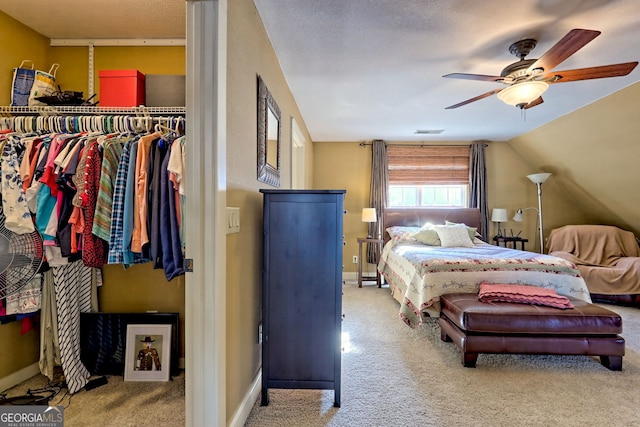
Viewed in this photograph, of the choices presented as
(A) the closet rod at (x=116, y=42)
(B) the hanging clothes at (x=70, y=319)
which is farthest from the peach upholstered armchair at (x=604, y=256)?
(B) the hanging clothes at (x=70, y=319)

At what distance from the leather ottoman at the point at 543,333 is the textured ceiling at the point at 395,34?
6.47ft

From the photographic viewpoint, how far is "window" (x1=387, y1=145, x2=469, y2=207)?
5254mm

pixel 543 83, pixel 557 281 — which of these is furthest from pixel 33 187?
pixel 557 281

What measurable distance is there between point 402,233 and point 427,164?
5.01 feet

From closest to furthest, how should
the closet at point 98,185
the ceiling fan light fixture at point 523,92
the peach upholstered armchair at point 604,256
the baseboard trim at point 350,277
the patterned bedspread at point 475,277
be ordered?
the closet at point 98,185, the ceiling fan light fixture at point 523,92, the patterned bedspread at point 475,277, the peach upholstered armchair at point 604,256, the baseboard trim at point 350,277

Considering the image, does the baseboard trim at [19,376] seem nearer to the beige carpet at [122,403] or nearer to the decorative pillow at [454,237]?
the beige carpet at [122,403]

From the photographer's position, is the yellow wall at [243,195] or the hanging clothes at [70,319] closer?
the yellow wall at [243,195]

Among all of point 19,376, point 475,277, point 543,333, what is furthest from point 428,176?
point 19,376

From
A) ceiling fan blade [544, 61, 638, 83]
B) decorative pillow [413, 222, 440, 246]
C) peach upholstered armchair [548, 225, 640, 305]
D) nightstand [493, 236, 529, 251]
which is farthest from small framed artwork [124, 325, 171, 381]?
nightstand [493, 236, 529, 251]

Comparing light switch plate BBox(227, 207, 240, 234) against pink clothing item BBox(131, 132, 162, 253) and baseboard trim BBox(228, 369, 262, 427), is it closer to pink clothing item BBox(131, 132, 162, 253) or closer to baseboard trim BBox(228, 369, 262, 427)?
pink clothing item BBox(131, 132, 162, 253)

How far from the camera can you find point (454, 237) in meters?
4.12

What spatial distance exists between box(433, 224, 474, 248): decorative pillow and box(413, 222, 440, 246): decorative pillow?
0.18 feet

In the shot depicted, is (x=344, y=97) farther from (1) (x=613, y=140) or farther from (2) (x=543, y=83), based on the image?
(1) (x=613, y=140)

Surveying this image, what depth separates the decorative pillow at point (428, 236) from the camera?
13.8 feet
